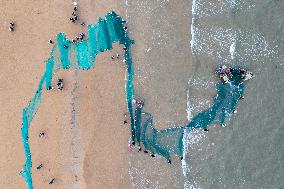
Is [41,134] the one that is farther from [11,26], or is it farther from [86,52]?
[11,26]

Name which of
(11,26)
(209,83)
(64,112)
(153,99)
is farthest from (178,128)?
(11,26)

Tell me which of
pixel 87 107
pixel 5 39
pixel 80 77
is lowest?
pixel 87 107

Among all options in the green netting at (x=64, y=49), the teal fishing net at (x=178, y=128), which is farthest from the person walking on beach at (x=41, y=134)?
the teal fishing net at (x=178, y=128)

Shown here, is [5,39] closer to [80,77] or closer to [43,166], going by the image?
[80,77]

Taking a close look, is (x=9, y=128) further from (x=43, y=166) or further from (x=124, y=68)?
(x=124, y=68)

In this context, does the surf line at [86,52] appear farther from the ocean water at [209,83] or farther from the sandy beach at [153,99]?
the ocean water at [209,83]

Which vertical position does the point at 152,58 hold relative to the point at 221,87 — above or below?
above

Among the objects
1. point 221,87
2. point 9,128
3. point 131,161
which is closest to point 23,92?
point 9,128
